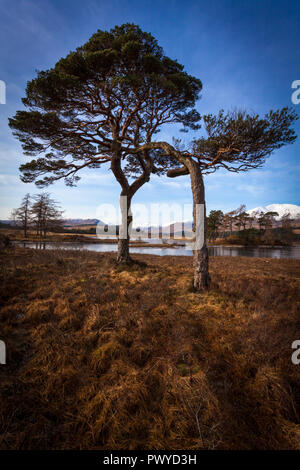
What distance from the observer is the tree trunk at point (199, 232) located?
6.23 m

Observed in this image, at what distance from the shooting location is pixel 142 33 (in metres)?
6.63

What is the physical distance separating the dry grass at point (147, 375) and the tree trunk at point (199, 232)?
4.60 feet

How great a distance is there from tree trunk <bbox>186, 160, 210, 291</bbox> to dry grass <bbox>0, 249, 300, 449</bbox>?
1403 millimetres

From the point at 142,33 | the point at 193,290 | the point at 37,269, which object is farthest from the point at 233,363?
the point at 142,33

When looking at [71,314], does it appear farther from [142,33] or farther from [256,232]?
[256,232]

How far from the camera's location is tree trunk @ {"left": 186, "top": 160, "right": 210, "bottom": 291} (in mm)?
6234

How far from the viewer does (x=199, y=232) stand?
6.60m

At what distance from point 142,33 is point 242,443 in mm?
11443
